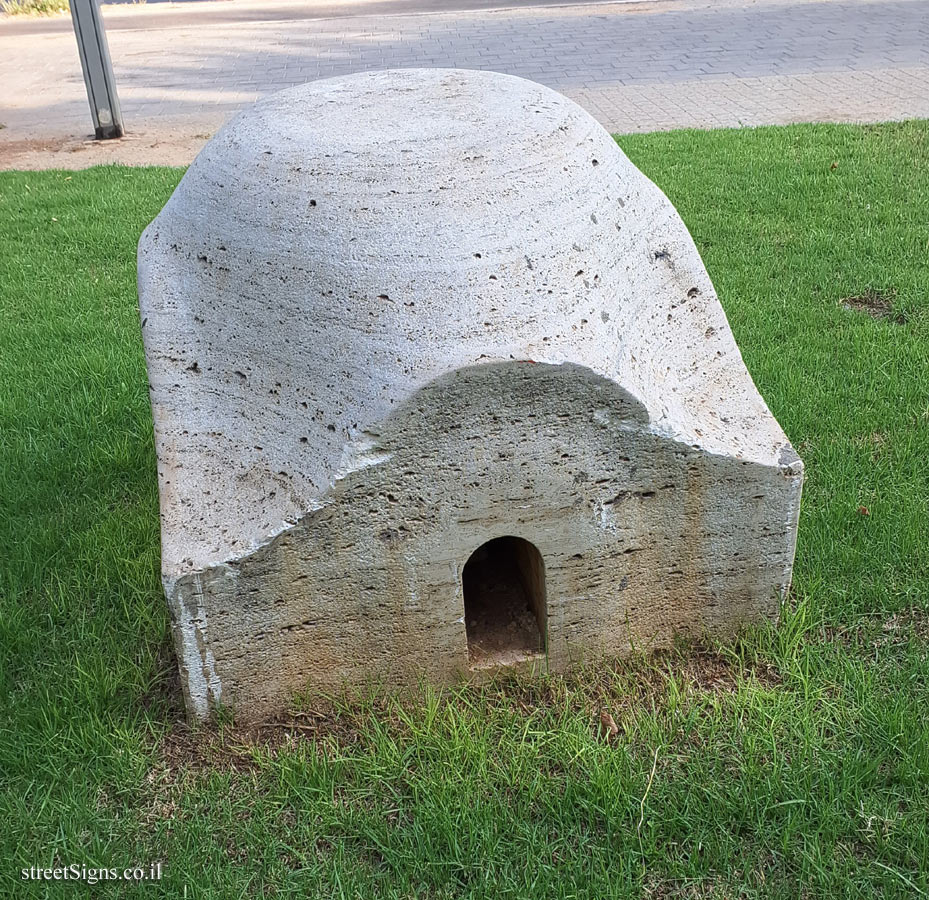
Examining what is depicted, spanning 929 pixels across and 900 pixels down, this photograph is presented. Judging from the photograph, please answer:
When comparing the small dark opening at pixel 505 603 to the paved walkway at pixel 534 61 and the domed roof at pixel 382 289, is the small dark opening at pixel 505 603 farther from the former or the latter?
the paved walkway at pixel 534 61

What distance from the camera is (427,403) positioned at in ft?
7.21

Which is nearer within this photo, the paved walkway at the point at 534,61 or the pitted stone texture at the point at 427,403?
the pitted stone texture at the point at 427,403

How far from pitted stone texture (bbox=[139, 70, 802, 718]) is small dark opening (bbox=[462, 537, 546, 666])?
0.10 m

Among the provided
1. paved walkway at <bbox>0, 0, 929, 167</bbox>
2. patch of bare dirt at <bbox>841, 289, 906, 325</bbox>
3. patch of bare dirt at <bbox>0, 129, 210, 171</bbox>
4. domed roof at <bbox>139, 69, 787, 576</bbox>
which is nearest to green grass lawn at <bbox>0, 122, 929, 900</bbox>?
domed roof at <bbox>139, 69, 787, 576</bbox>

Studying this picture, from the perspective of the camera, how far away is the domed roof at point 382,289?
226cm

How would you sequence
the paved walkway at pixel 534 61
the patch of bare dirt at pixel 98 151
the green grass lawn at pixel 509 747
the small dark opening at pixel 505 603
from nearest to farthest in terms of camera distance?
the green grass lawn at pixel 509 747, the small dark opening at pixel 505 603, the patch of bare dirt at pixel 98 151, the paved walkway at pixel 534 61

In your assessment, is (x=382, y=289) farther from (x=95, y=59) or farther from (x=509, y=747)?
(x=95, y=59)

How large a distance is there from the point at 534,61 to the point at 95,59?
4.60 metres

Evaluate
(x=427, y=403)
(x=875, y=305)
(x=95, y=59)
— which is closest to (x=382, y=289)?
(x=427, y=403)

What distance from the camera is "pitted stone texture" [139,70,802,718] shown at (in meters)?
2.26

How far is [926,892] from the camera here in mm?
2064

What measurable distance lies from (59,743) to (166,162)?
20.0 ft

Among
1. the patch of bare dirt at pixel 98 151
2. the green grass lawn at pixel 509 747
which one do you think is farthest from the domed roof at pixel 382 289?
the patch of bare dirt at pixel 98 151

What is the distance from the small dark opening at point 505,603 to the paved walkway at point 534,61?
5.75m
